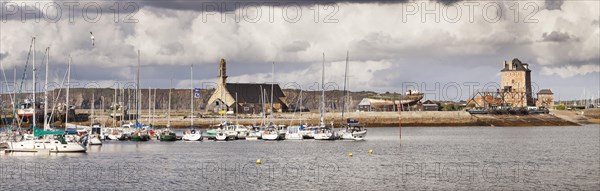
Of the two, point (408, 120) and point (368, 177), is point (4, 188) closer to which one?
point (368, 177)

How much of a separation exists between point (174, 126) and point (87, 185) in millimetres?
132235

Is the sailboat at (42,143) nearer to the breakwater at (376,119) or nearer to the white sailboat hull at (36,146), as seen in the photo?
the white sailboat hull at (36,146)

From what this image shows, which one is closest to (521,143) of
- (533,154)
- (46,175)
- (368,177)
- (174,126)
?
(533,154)

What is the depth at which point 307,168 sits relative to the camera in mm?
71875

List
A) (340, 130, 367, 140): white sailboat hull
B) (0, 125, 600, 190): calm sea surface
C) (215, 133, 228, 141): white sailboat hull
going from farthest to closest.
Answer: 1. (215, 133, 228, 141): white sailboat hull
2. (340, 130, 367, 140): white sailboat hull
3. (0, 125, 600, 190): calm sea surface

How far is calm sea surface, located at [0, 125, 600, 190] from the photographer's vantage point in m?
59.0

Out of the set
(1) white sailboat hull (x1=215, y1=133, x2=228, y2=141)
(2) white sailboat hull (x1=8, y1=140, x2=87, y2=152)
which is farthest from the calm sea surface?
(1) white sailboat hull (x1=215, y1=133, x2=228, y2=141)

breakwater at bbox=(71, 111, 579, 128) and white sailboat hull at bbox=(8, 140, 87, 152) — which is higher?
breakwater at bbox=(71, 111, 579, 128)

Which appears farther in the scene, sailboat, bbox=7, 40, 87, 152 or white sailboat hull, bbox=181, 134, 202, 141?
white sailboat hull, bbox=181, 134, 202, 141

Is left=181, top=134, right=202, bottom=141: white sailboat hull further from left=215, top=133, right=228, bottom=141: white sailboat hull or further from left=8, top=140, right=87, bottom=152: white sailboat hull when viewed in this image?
left=8, top=140, right=87, bottom=152: white sailboat hull

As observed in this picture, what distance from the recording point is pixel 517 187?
2275 inches

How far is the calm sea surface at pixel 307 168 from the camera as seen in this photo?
59.0 meters

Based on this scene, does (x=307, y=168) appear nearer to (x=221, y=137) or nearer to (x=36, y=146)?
(x=36, y=146)

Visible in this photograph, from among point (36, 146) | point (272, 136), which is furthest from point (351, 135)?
point (36, 146)
